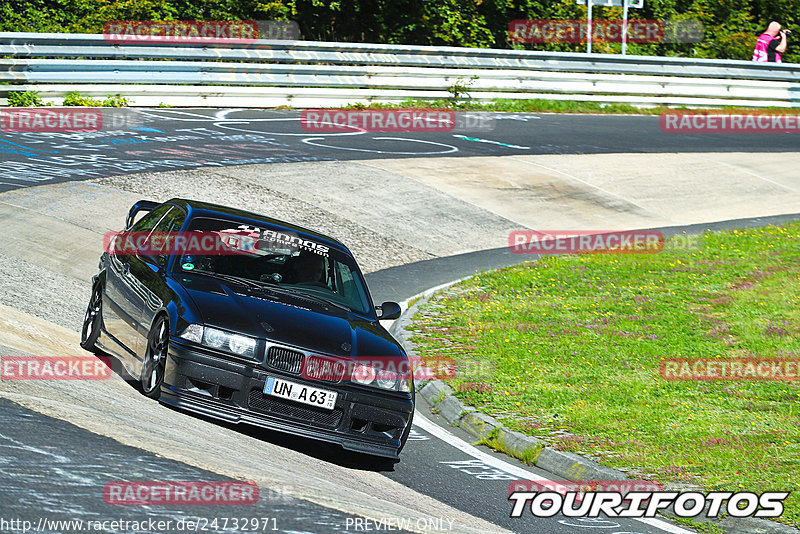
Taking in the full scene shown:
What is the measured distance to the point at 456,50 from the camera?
2598cm

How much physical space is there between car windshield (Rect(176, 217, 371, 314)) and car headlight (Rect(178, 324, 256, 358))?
1090 millimetres

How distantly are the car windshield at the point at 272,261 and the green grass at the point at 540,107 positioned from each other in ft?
52.5

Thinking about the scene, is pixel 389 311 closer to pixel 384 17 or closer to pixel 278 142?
pixel 278 142

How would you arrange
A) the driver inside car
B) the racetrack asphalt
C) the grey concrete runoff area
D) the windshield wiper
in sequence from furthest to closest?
the racetrack asphalt
the driver inside car
the windshield wiper
the grey concrete runoff area

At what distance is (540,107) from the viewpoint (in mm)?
27297

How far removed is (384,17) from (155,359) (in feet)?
89.5

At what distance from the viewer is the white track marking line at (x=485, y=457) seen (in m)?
6.52

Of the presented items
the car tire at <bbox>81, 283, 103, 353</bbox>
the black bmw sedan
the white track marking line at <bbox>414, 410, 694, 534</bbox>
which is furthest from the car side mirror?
the car tire at <bbox>81, 283, 103, 353</bbox>

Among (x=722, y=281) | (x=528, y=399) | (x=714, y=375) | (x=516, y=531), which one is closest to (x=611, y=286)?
(x=722, y=281)

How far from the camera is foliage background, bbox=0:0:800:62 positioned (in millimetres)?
31172

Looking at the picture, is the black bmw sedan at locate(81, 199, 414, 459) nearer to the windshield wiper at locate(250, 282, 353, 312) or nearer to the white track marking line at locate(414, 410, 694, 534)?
the windshield wiper at locate(250, 282, 353, 312)

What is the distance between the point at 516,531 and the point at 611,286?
8.06 metres

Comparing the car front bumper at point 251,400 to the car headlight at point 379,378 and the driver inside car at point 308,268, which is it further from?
the driver inside car at point 308,268

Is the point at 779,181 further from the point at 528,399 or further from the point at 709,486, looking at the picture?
the point at 709,486
